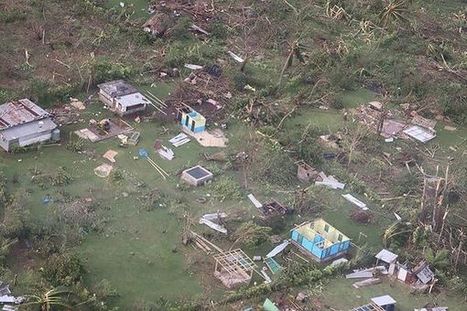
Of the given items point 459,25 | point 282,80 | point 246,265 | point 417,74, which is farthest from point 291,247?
point 459,25

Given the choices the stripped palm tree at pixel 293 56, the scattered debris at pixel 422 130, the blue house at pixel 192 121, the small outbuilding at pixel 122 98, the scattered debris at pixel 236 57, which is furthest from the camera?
the scattered debris at pixel 236 57

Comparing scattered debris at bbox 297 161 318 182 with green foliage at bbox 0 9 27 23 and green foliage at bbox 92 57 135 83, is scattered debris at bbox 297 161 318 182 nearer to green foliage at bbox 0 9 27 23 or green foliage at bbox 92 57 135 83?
green foliage at bbox 92 57 135 83

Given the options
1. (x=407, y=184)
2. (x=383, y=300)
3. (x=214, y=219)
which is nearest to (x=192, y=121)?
(x=214, y=219)

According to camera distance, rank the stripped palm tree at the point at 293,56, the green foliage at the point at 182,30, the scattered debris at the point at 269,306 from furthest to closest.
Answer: the green foliage at the point at 182,30 → the stripped palm tree at the point at 293,56 → the scattered debris at the point at 269,306

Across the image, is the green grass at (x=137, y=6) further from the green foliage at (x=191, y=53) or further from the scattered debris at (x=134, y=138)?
the scattered debris at (x=134, y=138)

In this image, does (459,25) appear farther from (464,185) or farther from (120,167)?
(120,167)

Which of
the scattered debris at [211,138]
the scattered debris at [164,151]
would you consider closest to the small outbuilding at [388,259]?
the scattered debris at [211,138]
